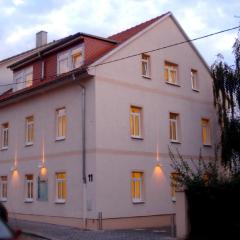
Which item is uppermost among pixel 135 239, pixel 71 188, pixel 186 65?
pixel 186 65

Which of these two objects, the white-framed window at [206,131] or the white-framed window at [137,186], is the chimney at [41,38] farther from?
the white-framed window at [137,186]

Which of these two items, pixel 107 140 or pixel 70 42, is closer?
pixel 107 140

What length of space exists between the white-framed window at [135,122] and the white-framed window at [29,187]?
6500mm

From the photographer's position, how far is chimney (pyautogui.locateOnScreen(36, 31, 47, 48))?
1405 inches

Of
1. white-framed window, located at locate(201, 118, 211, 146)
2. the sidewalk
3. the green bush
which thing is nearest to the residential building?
white-framed window, located at locate(201, 118, 211, 146)

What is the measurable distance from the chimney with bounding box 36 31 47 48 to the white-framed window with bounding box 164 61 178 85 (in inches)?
518

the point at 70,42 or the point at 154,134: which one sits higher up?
the point at 70,42

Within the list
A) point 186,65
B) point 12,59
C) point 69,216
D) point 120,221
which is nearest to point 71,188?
point 69,216

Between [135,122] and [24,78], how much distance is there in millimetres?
8653

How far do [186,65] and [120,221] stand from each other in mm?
10208

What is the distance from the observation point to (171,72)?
85.2 ft

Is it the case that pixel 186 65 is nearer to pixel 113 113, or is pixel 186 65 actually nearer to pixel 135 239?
pixel 113 113

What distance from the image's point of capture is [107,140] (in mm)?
21172

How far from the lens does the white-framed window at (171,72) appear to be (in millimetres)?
25469
